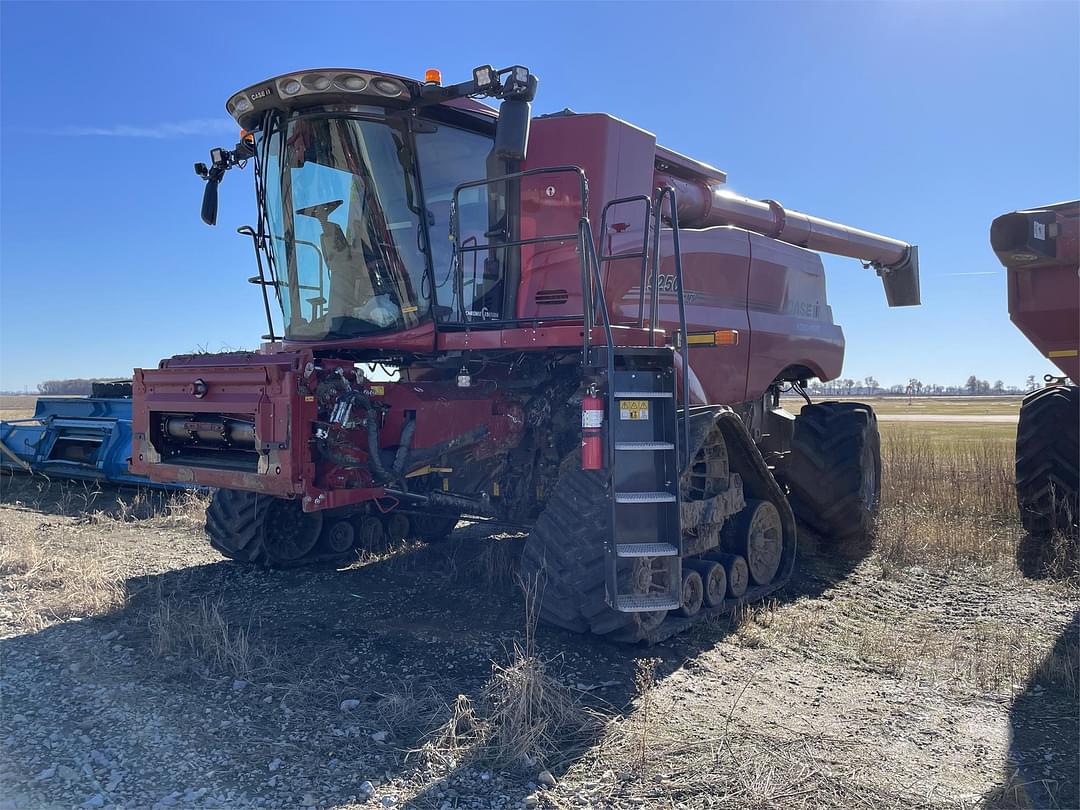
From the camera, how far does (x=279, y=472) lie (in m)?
4.78

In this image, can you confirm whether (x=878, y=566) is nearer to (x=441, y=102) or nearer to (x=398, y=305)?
(x=398, y=305)

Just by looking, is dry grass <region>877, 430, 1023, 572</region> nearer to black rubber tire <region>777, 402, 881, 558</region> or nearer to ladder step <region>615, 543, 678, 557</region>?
black rubber tire <region>777, 402, 881, 558</region>

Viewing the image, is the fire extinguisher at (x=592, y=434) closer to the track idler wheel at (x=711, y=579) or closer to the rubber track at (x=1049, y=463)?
the track idler wheel at (x=711, y=579)

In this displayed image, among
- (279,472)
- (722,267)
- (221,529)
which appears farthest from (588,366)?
(221,529)

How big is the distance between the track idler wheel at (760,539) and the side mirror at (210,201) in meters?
4.30

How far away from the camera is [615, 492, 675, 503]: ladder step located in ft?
12.9

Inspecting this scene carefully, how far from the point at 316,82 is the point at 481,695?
11.8ft

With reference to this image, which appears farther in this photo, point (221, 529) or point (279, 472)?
point (221, 529)

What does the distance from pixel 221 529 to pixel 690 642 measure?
3554mm

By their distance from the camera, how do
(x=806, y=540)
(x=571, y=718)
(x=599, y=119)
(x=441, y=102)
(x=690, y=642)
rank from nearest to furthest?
(x=571, y=718), (x=690, y=642), (x=441, y=102), (x=599, y=119), (x=806, y=540)

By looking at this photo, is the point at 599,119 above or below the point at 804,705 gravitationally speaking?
above

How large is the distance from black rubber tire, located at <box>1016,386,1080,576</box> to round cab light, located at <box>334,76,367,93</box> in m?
6.07

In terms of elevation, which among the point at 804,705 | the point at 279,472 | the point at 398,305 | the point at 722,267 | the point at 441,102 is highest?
the point at 441,102

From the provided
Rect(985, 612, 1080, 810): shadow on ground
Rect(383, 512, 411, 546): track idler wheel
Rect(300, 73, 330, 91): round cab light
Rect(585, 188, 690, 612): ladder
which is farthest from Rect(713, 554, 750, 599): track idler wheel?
Rect(300, 73, 330, 91): round cab light
